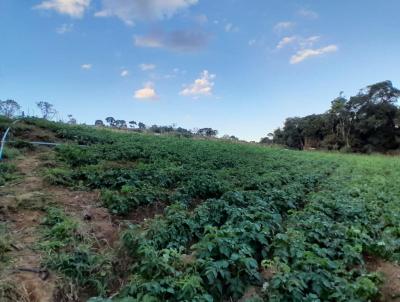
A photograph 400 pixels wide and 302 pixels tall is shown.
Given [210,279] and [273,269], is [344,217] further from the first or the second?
[210,279]

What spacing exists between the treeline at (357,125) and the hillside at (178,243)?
42467 mm

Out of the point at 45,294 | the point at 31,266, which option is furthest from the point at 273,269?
the point at 31,266

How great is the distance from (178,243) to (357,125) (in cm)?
4844

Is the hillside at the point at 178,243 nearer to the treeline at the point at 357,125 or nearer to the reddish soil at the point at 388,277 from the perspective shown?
the reddish soil at the point at 388,277

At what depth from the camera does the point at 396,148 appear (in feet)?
150

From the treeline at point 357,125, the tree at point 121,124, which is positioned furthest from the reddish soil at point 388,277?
the treeline at point 357,125

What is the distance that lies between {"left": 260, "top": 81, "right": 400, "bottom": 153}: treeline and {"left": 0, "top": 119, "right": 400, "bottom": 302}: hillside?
4247 cm

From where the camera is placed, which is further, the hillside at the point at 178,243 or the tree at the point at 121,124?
the tree at the point at 121,124

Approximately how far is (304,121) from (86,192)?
171 feet

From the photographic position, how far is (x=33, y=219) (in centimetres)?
579

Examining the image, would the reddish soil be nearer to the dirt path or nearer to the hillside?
the hillside

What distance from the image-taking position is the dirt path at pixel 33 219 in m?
4.09

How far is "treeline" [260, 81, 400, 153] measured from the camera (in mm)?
46438

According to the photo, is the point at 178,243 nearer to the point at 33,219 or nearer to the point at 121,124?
the point at 33,219
